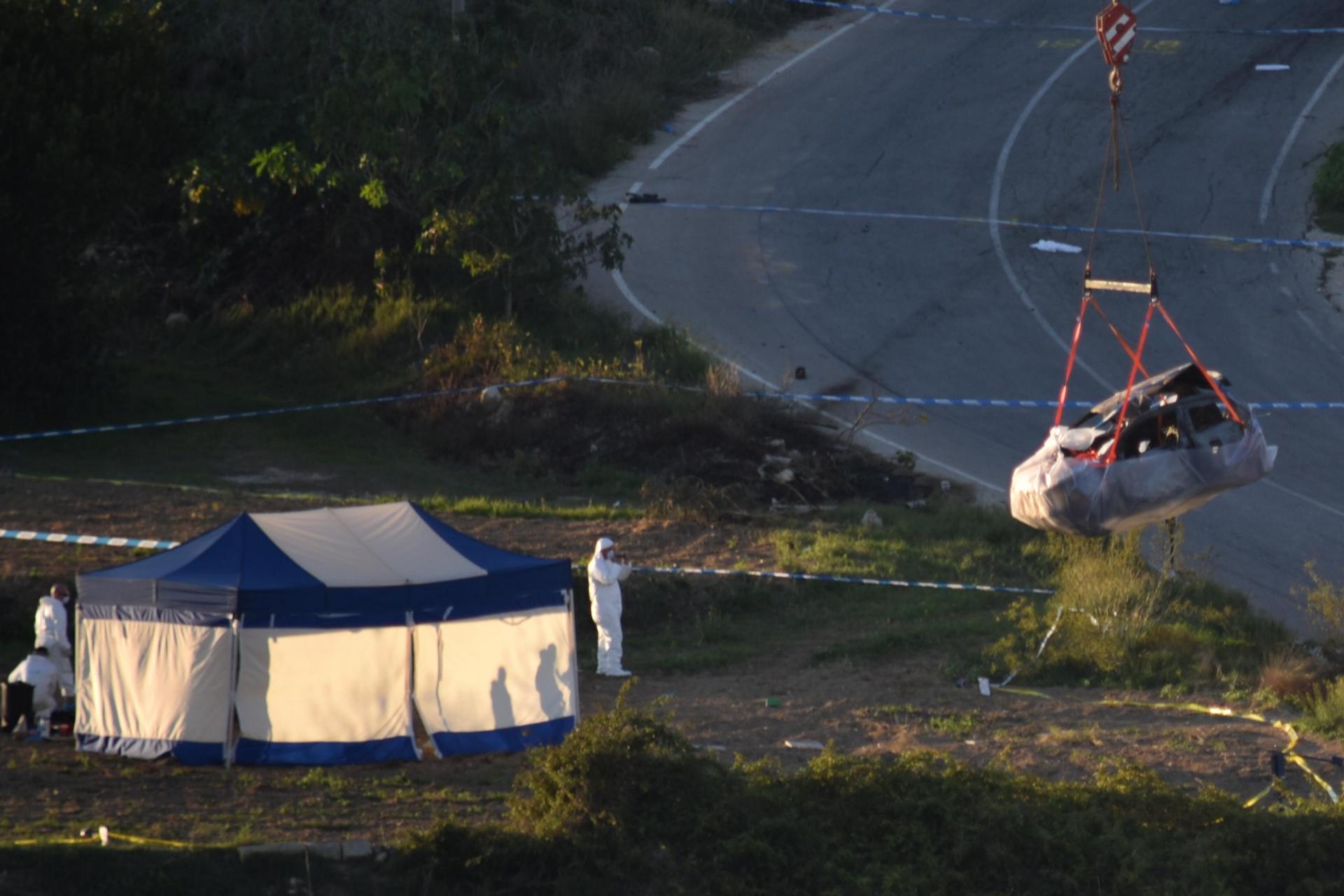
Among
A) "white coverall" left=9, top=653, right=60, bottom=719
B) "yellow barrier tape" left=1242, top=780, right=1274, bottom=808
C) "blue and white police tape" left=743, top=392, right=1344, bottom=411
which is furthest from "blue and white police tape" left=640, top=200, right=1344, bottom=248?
"white coverall" left=9, top=653, right=60, bottom=719

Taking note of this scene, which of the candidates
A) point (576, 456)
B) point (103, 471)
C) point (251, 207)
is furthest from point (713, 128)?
point (103, 471)

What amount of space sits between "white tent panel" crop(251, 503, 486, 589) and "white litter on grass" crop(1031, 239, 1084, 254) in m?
15.4

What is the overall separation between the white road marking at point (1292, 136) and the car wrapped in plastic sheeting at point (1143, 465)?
16.0 metres

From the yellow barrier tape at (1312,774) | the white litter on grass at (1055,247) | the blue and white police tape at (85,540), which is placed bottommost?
the yellow barrier tape at (1312,774)

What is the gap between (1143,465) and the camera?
1238 centimetres

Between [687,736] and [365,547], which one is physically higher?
[365,547]

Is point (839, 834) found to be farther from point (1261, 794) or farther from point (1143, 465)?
point (1143, 465)

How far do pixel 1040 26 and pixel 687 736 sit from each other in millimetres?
26082

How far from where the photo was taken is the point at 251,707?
12.3m

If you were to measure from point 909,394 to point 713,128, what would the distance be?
11.0m

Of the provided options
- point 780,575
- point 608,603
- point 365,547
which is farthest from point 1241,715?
point 365,547

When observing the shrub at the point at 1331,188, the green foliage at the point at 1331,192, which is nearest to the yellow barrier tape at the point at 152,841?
the green foliage at the point at 1331,192

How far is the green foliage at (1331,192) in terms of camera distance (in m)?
27.2

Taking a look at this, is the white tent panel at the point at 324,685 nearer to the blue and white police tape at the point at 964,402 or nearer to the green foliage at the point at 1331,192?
the blue and white police tape at the point at 964,402
